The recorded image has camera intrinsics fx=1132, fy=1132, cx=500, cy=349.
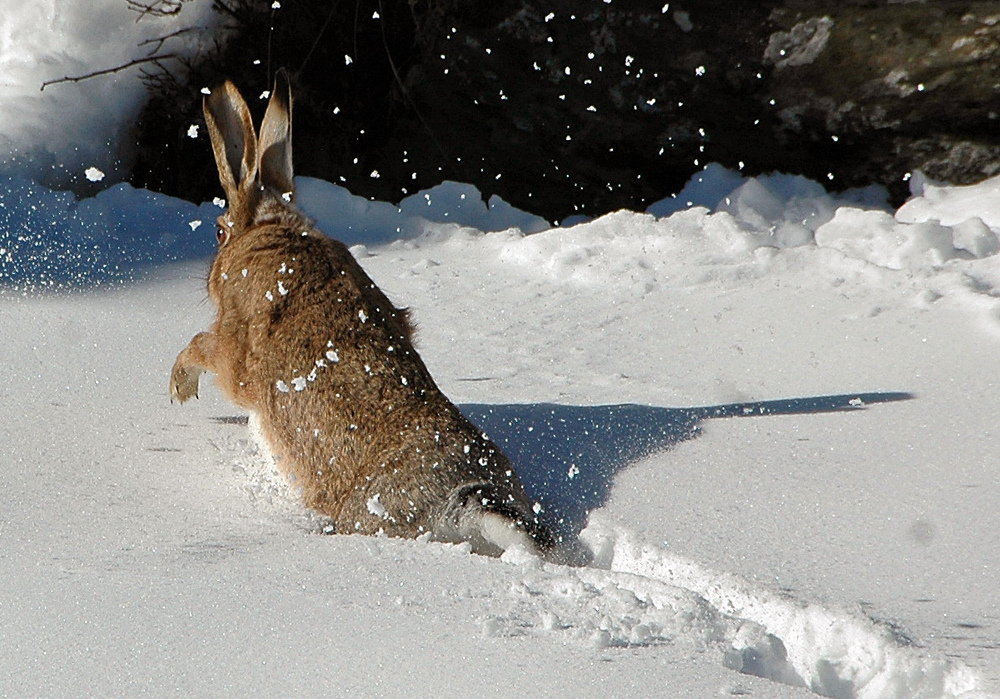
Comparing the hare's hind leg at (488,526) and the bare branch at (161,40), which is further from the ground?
the bare branch at (161,40)

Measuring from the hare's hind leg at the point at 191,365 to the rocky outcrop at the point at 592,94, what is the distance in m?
2.79

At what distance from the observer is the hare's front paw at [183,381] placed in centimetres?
359

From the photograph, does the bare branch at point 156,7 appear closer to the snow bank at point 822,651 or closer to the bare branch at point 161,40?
the bare branch at point 161,40

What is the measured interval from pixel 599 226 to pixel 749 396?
1692mm

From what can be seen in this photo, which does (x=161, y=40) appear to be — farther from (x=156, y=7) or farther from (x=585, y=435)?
(x=585, y=435)

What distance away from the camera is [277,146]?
Answer: 3.68m

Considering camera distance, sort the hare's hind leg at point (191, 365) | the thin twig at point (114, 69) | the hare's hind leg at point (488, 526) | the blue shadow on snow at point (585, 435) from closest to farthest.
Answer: the hare's hind leg at point (488, 526), the blue shadow on snow at point (585, 435), the hare's hind leg at point (191, 365), the thin twig at point (114, 69)

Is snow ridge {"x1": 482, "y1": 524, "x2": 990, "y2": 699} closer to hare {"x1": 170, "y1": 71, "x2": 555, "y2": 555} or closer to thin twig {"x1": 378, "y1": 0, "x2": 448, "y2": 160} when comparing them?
hare {"x1": 170, "y1": 71, "x2": 555, "y2": 555}

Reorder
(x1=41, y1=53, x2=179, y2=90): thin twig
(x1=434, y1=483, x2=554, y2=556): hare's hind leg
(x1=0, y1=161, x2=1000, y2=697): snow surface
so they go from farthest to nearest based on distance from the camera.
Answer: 1. (x1=41, y1=53, x2=179, y2=90): thin twig
2. (x1=434, y1=483, x2=554, y2=556): hare's hind leg
3. (x1=0, y1=161, x2=1000, y2=697): snow surface

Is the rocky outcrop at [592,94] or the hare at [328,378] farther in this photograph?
the rocky outcrop at [592,94]

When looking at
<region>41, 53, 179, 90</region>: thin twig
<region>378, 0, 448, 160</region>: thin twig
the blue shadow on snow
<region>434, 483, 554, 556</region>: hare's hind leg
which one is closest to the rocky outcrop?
<region>378, 0, 448, 160</region>: thin twig

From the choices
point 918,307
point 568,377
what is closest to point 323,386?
point 568,377

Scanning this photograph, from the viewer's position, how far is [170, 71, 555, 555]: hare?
9.18 feet

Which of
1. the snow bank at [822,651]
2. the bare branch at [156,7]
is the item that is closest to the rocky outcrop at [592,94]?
the bare branch at [156,7]
